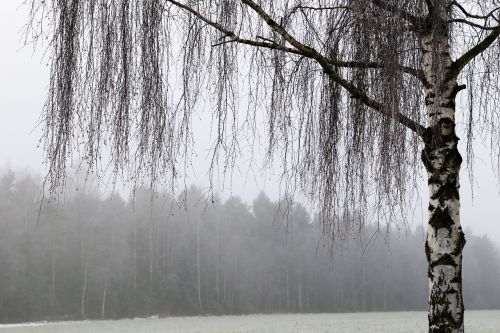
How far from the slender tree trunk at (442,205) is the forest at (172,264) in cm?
2602

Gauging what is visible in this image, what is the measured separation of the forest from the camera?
40.4m

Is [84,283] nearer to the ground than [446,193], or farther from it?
nearer to the ground

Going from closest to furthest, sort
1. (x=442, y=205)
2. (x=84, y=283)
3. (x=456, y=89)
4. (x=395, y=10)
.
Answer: (x=395, y=10) → (x=442, y=205) → (x=456, y=89) → (x=84, y=283)

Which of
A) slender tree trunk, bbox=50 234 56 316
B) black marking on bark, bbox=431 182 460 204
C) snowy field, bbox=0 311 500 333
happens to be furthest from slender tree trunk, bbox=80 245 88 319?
black marking on bark, bbox=431 182 460 204

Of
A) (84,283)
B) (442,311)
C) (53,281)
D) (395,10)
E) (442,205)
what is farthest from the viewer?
(84,283)

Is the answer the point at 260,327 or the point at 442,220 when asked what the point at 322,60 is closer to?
the point at 442,220

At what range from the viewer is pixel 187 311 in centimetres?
5034

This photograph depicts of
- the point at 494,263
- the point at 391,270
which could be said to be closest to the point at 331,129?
the point at 391,270

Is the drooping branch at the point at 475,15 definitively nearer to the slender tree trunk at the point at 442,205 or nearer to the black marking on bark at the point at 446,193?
the slender tree trunk at the point at 442,205

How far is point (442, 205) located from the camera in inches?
157

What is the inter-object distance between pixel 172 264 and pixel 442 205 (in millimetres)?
49287

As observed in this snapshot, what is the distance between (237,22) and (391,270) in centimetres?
6752

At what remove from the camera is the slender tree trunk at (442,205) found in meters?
3.88

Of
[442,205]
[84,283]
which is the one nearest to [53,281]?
[84,283]
